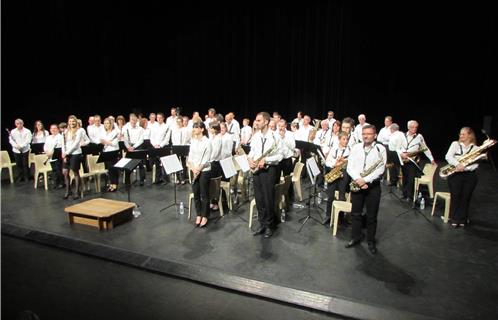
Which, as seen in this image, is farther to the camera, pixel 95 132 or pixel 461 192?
pixel 95 132

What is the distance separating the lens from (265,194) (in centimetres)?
571

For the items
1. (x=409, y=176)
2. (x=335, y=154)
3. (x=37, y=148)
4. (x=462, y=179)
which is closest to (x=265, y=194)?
(x=335, y=154)

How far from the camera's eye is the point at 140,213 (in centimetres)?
689

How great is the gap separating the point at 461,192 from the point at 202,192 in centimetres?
422

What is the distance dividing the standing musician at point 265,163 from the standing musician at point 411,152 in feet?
9.69

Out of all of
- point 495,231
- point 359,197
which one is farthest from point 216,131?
point 495,231

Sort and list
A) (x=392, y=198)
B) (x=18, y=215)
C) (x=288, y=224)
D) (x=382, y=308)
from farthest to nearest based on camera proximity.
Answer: (x=392, y=198) < (x=18, y=215) < (x=288, y=224) < (x=382, y=308)

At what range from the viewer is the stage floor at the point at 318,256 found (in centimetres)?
405

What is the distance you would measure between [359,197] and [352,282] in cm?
127

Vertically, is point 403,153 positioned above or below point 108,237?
above

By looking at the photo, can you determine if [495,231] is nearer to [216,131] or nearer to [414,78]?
[216,131]

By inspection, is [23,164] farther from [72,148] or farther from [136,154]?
[136,154]

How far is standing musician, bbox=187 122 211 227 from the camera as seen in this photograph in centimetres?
594

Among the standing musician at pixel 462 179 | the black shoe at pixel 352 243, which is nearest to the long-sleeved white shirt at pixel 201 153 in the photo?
the black shoe at pixel 352 243
